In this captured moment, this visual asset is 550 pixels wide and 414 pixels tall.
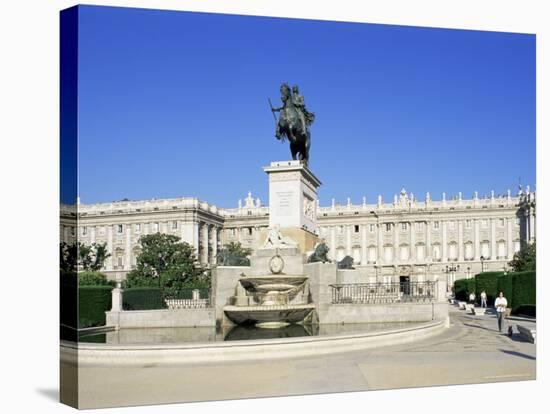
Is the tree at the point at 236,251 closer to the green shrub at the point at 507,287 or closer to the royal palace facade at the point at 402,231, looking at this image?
the green shrub at the point at 507,287

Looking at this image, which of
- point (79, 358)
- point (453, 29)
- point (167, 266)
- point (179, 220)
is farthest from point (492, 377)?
point (179, 220)

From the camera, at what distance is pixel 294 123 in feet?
61.9

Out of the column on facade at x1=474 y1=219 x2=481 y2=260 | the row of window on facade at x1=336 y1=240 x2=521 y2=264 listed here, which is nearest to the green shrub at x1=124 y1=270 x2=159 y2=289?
the row of window on facade at x1=336 y1=240 x2=521 y2=264

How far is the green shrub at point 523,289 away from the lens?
24.2 meters

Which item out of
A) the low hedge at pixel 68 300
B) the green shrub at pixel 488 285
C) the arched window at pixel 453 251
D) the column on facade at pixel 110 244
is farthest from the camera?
the arched window at pixel 453 251

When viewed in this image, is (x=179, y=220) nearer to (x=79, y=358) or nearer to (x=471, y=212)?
(x=471, y=212)

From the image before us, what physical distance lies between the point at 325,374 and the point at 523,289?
44.9 ft

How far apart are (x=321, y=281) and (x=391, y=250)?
220 feet

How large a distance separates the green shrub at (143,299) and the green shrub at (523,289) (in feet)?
30.8

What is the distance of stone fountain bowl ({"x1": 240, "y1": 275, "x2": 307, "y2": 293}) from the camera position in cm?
1708

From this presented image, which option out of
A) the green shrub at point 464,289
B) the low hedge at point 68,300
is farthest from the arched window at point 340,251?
the low hedge at point 68,300

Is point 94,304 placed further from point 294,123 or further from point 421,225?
point 421,225

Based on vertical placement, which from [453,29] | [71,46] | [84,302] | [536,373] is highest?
[453,29]

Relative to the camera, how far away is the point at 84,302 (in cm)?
1345
